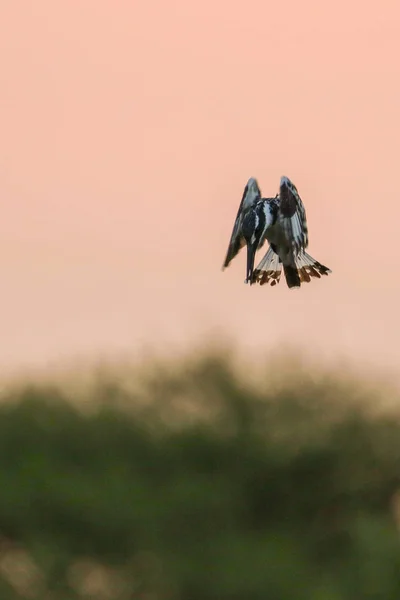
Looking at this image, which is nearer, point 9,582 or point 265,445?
point 9,582

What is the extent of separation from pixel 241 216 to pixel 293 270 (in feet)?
2.32

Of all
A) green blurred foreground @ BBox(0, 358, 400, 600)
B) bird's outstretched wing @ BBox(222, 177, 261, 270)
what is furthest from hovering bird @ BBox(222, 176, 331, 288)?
green blurred foreground @ BBox(0, 358, 400, 600)

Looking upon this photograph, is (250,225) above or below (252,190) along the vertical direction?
below

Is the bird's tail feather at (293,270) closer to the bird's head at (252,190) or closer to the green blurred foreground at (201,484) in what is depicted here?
the bird's head at (252,190)

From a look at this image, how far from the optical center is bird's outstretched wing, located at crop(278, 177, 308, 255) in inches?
674

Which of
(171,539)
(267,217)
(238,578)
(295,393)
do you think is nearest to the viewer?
(267,217)

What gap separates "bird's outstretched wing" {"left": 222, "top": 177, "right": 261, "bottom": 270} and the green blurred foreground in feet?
153

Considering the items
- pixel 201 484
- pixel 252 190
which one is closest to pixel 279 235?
pixel 252 190

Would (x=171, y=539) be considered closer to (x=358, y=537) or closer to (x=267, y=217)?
(x=358, y=537)

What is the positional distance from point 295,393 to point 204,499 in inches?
229

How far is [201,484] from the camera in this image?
71.9 meters

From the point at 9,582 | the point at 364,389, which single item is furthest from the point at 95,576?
the point at 364,389

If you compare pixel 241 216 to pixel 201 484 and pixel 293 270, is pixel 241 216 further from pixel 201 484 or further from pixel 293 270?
pixel 201 484

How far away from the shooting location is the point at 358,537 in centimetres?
7031
